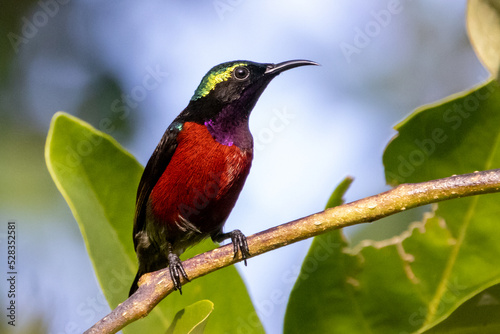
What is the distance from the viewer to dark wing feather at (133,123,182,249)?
354 cm

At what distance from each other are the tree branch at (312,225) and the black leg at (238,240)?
0.22 feet

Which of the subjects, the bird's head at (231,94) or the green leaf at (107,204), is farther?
the bird's head at (231,94)

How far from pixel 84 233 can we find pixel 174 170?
61.7 inches

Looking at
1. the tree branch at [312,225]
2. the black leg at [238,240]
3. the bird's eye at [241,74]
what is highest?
the bird's eye at [241,74]

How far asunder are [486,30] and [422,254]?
0.62 m

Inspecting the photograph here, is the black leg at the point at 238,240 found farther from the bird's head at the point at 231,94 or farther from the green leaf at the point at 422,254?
the bird's head at the point at 231,94

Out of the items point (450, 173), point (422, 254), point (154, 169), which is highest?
point (154, 169)

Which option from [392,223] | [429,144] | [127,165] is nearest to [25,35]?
[392,223]

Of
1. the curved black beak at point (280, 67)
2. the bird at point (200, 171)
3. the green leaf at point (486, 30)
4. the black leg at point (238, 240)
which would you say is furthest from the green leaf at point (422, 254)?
the curved black beak at point (280, 67)

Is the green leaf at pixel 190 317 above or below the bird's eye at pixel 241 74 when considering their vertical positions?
below

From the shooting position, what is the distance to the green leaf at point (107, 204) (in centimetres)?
182

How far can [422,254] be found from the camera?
5.61 ft

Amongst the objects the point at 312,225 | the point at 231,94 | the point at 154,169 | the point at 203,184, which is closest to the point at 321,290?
the point at 312,225

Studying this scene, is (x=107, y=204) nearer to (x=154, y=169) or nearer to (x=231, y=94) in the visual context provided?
(x=154, y=169)
